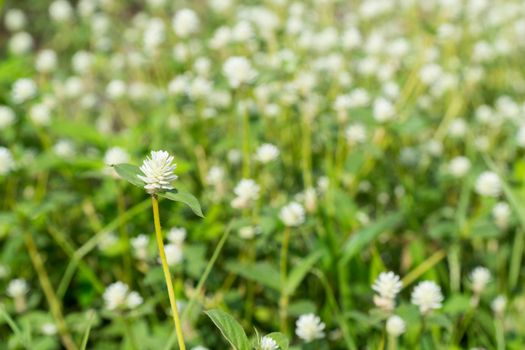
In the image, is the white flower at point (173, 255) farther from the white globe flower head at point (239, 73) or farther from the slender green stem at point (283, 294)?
the white globe flower head at point (239, 73)

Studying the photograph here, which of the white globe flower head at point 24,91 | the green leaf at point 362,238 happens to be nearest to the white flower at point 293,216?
the green leaf at point 362,238

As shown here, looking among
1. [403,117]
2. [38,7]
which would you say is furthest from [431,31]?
[38,7]

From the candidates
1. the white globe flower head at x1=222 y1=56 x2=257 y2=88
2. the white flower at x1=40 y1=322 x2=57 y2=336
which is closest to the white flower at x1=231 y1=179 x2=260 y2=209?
the white globe flower head at x1=222 y1=56 x2=257 y2=88

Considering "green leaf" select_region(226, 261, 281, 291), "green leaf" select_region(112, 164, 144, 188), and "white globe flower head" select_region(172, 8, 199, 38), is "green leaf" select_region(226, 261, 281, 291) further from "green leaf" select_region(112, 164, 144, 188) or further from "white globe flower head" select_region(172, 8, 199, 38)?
"white globe flower head" select_region(172, 8, 199, 38)

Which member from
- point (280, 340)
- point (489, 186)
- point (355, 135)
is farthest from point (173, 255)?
point (489, 186)

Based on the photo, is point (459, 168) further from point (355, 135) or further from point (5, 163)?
point (5, 163)

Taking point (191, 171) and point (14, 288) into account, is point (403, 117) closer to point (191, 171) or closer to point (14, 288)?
point (191, 171)
